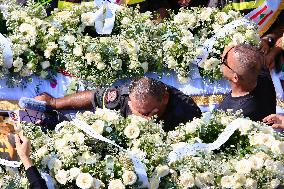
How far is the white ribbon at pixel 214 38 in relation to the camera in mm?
6254

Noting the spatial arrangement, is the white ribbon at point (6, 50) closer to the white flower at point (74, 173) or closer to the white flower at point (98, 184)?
the white flower at point (74, 173)

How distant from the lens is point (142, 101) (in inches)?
219

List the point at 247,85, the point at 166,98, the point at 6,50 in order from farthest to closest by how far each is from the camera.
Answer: the point at 6,50 → the point at 247,85 → the point at 166,98

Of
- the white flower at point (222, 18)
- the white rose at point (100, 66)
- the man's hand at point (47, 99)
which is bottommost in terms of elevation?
the man's hand at point (47, 99)

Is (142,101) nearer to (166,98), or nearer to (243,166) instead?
(166,98)

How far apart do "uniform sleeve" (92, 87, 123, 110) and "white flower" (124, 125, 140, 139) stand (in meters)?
0.78

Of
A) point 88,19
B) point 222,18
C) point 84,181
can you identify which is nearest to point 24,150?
point 84,181

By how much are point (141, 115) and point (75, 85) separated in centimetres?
96

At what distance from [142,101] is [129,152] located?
71 centimetres

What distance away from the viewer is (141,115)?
18.5 feet

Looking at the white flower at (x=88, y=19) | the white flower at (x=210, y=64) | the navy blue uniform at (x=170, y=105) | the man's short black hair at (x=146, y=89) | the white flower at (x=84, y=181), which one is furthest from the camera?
the white flower at (x=88, y=19)

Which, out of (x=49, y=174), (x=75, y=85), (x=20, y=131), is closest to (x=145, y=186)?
(x=49, y=174)

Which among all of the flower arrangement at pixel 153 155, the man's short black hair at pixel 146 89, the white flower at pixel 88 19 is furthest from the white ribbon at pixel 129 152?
the white flower at pixel 88 19

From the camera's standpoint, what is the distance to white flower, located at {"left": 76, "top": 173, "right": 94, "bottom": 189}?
4.76m
